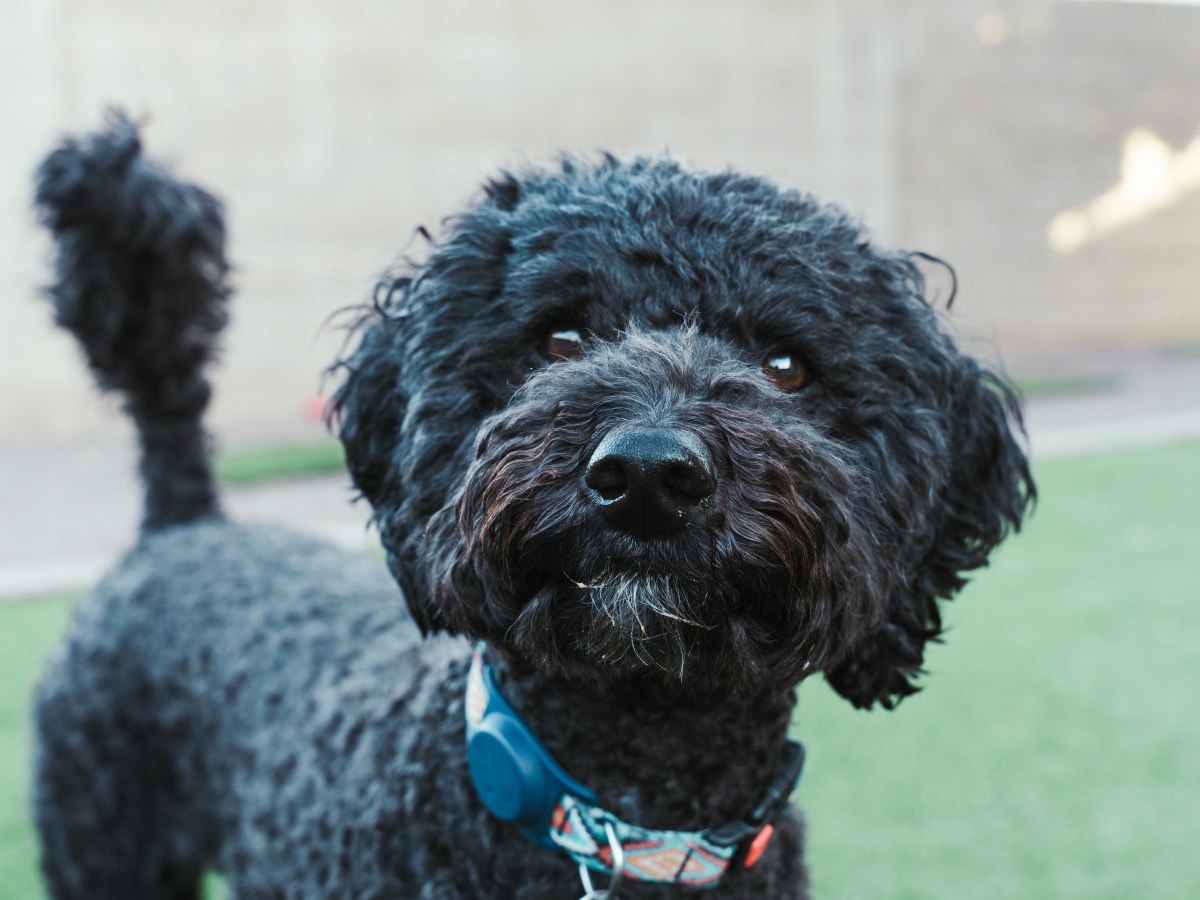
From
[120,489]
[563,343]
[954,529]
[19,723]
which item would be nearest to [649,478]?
[563,343]

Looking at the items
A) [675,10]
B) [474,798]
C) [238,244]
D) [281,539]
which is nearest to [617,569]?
[474,798]

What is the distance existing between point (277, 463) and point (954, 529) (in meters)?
7.74

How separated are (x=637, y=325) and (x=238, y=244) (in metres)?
10.4

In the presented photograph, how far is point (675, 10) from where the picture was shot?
1256 cm

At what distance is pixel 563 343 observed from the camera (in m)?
1.74

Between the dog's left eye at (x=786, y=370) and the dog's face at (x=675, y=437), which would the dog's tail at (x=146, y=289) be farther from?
the dog's left eye at (x=786, y=370)

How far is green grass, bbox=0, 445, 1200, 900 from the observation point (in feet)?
10.5

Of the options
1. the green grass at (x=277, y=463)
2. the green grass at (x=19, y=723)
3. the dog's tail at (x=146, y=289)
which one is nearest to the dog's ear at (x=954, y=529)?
the dog's tail at (x=146, y=289)

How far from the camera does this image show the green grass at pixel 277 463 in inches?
344

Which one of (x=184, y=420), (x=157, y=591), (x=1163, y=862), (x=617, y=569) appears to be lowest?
(x=1163, y=862)

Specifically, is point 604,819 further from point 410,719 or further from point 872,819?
point 872,819

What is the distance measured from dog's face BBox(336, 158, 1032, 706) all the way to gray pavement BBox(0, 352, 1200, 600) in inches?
132

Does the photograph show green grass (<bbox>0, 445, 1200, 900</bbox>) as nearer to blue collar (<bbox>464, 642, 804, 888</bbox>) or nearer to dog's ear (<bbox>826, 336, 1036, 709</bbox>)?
dog's ear (<bbox>826, 336, 1036, 709</bbox>)

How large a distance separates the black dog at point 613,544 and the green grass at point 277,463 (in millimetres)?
6461
